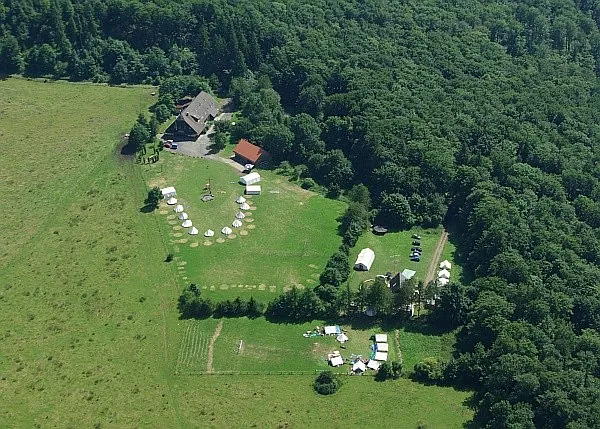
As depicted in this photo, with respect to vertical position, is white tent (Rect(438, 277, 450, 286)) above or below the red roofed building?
above

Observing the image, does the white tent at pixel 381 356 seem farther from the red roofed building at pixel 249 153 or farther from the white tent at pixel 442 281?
the red roofed building at pixel 249 153

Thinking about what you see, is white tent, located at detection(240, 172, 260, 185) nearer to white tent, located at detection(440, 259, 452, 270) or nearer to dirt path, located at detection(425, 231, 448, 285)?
dirt path, located at detection(425, 231, 448, 285)

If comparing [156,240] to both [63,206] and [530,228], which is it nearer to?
[63,206]

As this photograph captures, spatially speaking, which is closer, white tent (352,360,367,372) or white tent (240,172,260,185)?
white tent (352,360,367,372)

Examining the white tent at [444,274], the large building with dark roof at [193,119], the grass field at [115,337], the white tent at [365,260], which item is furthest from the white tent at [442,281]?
the large building with dark roof at [193,119]

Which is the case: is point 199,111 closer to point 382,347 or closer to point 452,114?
point 452,114

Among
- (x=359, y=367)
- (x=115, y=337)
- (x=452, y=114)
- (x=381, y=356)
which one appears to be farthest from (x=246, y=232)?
(x=452, y=114)

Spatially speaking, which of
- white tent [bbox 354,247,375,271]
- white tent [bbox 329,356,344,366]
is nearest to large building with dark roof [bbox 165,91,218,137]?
white tent [bbox 354,247,375,271]
